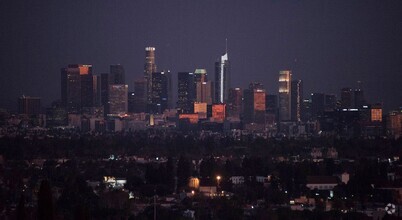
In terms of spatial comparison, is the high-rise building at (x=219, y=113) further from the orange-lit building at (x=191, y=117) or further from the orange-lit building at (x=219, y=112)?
the orange-lit building at (x=191, y=117)

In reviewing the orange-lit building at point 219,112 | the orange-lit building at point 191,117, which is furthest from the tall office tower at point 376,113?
the orange-lit building at point 191,117

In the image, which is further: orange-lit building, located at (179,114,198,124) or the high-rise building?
orange-lit building, located at (179,114,198,124)

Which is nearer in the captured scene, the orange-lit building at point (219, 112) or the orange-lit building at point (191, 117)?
the orange-lit building at point (219, 112)

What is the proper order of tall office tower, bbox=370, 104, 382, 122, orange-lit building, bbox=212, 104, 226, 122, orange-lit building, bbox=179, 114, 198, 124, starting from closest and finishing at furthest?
tall office tower, bbox=370, 104, 382, 122 < orange-lit building, bbox=212, 104, 226, 122 < orange-lit building, bbox=179, 114, 198, 124

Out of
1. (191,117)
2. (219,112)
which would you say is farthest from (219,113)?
(191,117)

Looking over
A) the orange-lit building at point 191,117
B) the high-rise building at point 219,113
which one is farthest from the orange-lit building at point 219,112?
the orange-lit building at point 191,117

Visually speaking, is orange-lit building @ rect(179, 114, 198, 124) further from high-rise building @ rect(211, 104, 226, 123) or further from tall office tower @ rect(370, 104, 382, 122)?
tall office tower @ rect(370, 104, 382, 122)

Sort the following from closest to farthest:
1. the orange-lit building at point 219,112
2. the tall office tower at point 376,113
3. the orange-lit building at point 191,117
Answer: the tall office tower at point 376,113 < the orange-lit building at point 219,112 < the orange-lit building at point 191,117

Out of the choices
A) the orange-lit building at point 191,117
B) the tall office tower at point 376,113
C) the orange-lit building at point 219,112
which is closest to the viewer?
the tall office tower at point 376,113

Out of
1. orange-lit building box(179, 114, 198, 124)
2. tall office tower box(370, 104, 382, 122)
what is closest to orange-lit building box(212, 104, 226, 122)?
orange-lit building box(179, 114, 198, 124)

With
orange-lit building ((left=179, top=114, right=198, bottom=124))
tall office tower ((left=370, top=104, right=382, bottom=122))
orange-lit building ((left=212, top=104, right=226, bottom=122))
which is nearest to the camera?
tall office tower ((left=370, top=104, right=382, bottom=122))
